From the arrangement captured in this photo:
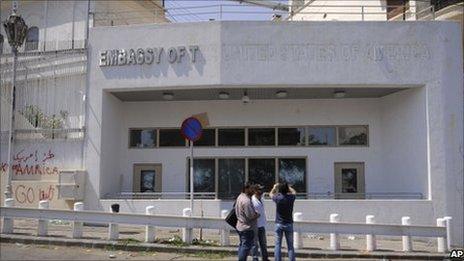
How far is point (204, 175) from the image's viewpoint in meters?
20.4

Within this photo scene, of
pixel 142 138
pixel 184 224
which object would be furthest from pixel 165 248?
pixel 142 138

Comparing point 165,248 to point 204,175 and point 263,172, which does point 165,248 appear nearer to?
point 204,175

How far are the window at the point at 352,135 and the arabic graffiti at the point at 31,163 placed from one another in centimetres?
1012

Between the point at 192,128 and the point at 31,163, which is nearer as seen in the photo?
the point at 192,128

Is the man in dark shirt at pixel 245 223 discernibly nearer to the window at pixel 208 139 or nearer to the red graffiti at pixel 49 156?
the window at pixel 208 139

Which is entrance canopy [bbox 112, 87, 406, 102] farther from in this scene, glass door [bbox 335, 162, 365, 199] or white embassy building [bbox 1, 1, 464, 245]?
glass door [bbox 335, 162, 365, 199]

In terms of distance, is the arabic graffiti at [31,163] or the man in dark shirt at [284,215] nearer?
the man in dark shirt at [284,215]

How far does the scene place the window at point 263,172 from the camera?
66.2 feet

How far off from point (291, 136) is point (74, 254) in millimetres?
10022

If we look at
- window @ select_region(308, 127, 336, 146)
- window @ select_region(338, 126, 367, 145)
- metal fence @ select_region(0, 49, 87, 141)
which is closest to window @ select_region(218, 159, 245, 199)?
window @ select_region(308, 127, 336, 146)

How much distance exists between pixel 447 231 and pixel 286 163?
691 centimetres

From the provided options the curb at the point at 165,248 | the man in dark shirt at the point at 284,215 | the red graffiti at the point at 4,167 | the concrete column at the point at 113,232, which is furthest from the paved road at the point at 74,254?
the red graffiti at the point at 4,167

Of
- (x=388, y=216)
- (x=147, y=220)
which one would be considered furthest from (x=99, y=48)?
(x=388, y=216)

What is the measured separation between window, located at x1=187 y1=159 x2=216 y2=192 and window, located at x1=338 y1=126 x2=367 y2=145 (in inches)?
185
